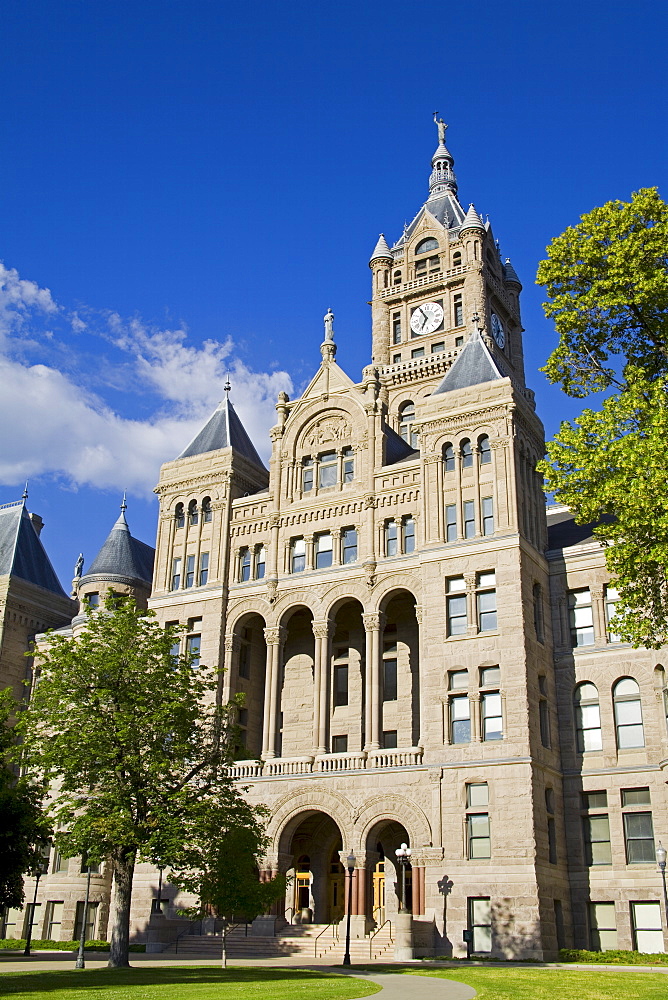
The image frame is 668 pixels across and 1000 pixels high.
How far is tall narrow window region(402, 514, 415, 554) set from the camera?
5053 cm

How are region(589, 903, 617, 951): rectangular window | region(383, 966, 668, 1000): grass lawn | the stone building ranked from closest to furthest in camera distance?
region(383, 966, 668, 1000): grass lawn → the stone building → region(589, 903, 617, 951): rectangular window

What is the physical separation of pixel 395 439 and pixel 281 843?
23.2 meters

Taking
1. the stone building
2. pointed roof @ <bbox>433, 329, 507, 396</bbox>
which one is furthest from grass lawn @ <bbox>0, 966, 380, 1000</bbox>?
pointed roof @ <bbox>433, 329, 507, 396</bbox>

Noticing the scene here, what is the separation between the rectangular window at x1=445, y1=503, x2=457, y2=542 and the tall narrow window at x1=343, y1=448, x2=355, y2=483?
7896mm

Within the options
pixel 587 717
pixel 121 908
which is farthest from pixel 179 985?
pixel 587 717

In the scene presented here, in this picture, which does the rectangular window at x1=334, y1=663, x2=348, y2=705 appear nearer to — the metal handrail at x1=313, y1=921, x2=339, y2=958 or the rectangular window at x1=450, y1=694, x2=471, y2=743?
the rectangular window at x1=450, y1=694, x2=471, y2=743

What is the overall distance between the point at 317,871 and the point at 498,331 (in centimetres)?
4346

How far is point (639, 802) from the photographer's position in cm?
4344

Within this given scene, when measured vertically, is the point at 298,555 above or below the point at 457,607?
above

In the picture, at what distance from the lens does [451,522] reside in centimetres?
4809

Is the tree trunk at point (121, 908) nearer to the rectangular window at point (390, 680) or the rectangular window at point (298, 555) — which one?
the rectangular window at point (390, 680)

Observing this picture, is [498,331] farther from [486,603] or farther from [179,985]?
[179,985]

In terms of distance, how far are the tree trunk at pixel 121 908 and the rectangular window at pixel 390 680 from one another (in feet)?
65.4

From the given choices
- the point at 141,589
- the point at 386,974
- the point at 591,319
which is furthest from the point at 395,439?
the point at 386,974
